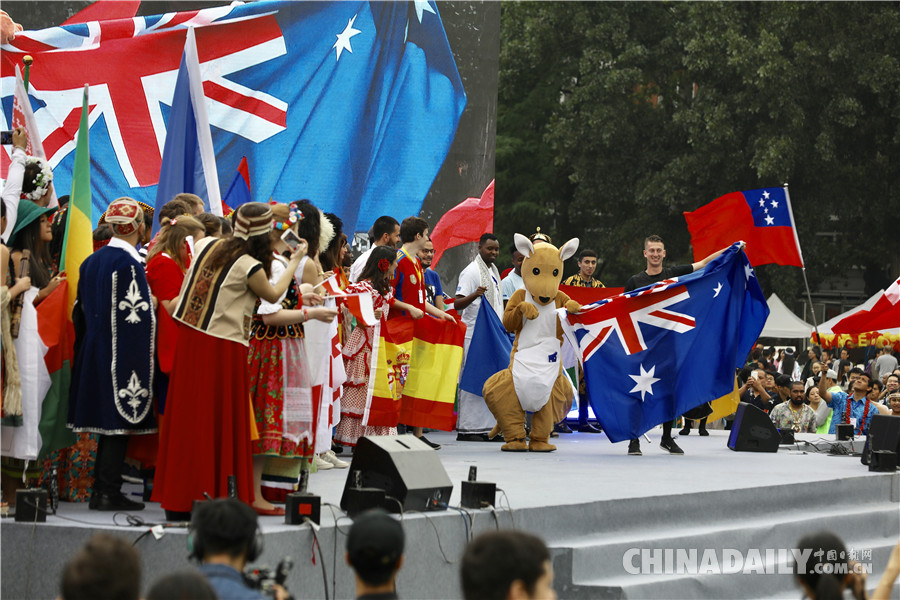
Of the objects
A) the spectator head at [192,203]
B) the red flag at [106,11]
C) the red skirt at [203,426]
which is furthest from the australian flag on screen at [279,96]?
the red skirt at [203,426]

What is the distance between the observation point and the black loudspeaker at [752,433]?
11.2m

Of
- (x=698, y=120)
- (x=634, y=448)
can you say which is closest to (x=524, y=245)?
(x=634, y=448)

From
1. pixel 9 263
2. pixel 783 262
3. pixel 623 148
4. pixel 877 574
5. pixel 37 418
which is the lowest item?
pixel 877 574

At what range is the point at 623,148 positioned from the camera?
29.9m

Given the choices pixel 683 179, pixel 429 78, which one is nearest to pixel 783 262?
pixel 429 78

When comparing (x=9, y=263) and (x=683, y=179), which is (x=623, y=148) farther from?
(x=9, y=263)

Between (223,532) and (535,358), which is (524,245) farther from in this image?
(223,532)

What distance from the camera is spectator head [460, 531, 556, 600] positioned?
3.39m

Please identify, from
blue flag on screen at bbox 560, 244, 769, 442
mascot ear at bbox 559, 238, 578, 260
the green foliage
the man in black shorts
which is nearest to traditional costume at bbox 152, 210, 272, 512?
mascot ear at bbox 559, 238, 578, 260

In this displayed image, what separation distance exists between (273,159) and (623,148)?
18815 millimetres

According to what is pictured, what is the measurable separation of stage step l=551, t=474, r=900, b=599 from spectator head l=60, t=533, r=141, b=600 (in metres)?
3.99

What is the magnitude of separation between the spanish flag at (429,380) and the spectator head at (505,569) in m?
6.71

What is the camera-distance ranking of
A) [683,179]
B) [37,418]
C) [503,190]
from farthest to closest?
[503,190], [683,179], [37,418]

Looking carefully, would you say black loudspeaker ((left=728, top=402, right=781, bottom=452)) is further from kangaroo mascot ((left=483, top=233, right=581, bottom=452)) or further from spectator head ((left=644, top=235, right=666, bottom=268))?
kangaroo mascot ((left=483, top=233, right=581, bottom=452))
